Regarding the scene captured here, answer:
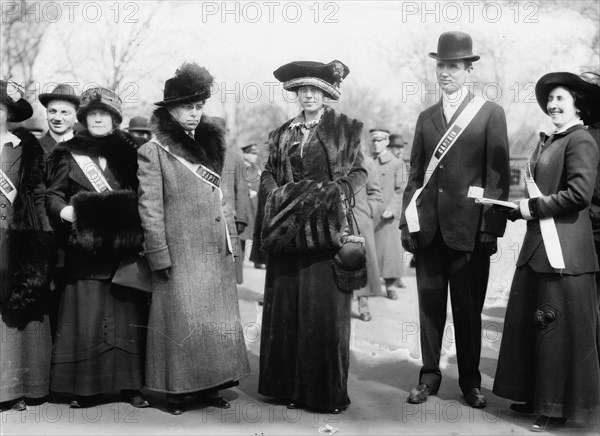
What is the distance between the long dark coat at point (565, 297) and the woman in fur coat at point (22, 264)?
3.13 meters

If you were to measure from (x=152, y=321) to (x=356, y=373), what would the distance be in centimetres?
187

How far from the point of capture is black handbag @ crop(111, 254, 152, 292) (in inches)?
189

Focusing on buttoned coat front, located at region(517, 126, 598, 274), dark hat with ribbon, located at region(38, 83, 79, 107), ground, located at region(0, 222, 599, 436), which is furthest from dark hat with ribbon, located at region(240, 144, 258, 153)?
buttoned coat front, located at region(517, 126, 598, 274)

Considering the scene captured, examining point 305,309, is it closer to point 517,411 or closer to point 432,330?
point 432,330

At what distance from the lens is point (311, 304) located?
4871 mm

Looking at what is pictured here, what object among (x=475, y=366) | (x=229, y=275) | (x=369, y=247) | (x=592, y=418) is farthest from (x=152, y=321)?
(x=369, y=247)

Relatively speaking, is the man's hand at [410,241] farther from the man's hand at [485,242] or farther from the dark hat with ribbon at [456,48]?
the dark hat with ribbon at [456,48]

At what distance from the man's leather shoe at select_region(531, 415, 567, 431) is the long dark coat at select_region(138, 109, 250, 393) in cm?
196

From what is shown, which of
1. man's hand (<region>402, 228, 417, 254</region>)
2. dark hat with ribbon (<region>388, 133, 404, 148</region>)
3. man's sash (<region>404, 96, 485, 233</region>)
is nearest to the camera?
man's sash (<region>404, 96, 485, 233</region>)

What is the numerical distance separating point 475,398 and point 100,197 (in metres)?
2.84

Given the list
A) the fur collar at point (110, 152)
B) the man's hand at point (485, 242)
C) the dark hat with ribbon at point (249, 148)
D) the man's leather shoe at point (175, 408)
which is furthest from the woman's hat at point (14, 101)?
the dark hat with ribbon at point (249, 148)

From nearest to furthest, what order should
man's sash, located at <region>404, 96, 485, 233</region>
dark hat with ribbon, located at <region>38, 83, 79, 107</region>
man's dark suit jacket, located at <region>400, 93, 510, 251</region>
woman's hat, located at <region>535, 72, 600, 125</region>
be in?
woman's hat, located at <region>535, 72, 600, 125</region> < man's dark suit jacket, located at <region>400, 93, 510, 251</region> < man's sash, located at <region>404, 96, 485, 233</region> < dark hat with ribbon, located at <region>38, 83, 79, 107</region>

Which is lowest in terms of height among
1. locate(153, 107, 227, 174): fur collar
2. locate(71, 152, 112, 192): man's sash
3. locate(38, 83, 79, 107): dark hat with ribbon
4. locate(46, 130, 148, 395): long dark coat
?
locate(46, 130, 148, 395): long dark coat

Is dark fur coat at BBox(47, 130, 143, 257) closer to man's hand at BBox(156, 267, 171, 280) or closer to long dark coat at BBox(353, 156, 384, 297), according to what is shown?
man's hand at BBox(156, 267, 171, 280)
